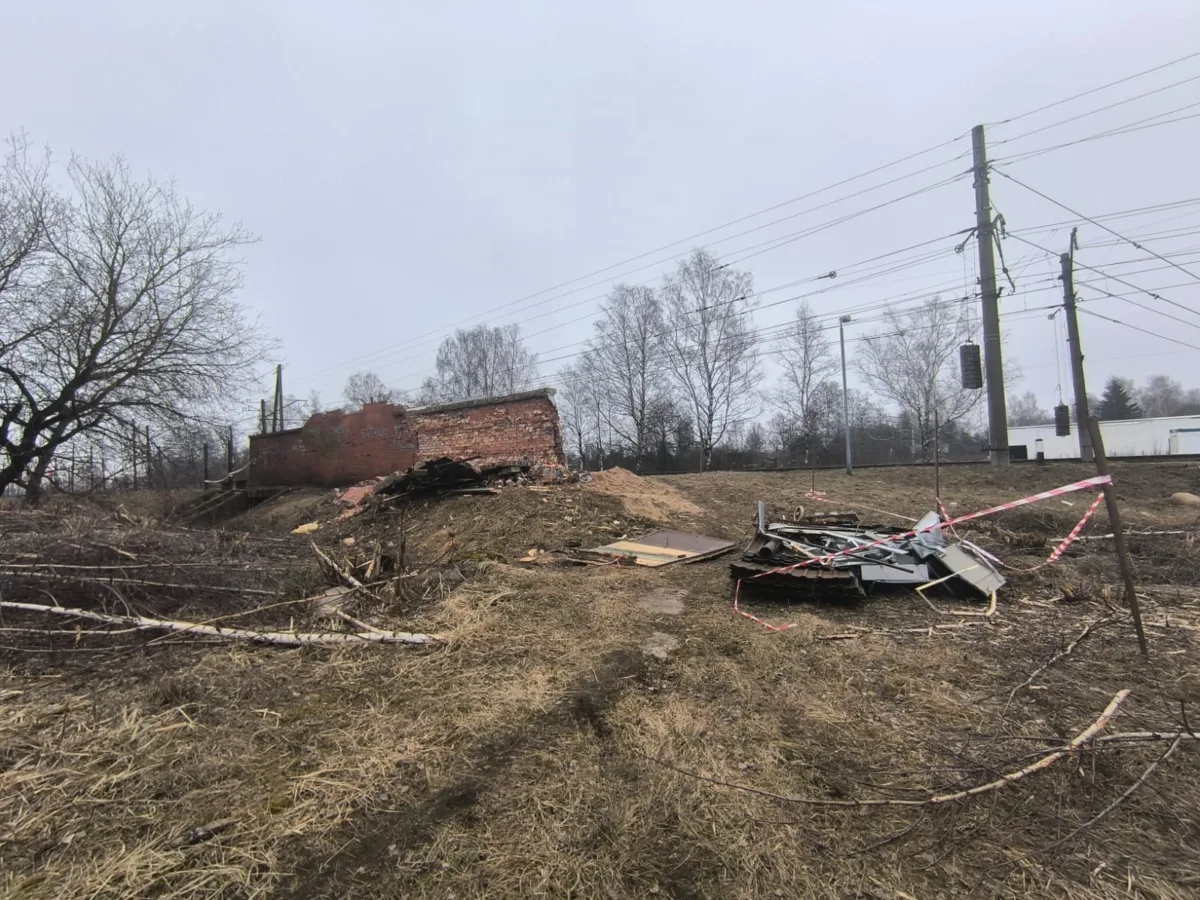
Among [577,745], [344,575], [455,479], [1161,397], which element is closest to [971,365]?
[455,479]

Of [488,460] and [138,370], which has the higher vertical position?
[138,370]

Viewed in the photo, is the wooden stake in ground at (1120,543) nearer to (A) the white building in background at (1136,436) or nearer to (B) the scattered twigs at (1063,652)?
(B) the scattered twigs at (1063,652)

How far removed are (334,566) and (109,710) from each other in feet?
7.38

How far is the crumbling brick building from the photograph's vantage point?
12867 millimetres

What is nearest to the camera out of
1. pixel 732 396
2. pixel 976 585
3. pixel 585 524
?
pixel 976 585

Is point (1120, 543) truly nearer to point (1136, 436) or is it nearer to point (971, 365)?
point (971, 365)

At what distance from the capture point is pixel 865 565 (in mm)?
5594

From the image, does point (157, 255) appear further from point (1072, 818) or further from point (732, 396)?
point (732, 396)

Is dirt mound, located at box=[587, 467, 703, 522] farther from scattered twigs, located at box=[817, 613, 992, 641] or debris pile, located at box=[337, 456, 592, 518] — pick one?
scattered twigs, located at box=[817, 613, 992, 641]

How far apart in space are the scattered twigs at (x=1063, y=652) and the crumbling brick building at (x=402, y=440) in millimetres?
9715

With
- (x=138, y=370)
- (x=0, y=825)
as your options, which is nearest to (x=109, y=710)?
(x=0, y=825)

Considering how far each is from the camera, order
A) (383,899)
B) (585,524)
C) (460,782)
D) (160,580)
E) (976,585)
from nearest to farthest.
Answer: (383,899), (460,782), (160,580), (976,585), (585,524)

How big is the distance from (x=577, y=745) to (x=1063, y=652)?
3.46m

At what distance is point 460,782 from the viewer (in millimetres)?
2441
